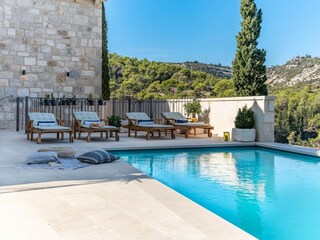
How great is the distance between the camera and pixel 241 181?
588cm

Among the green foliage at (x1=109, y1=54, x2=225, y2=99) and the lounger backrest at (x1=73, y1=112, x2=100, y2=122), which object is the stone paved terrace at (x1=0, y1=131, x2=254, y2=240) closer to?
the lounger backrest at (x1=73, y1=112, x2=100, y2=122)

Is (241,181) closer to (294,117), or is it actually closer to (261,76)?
(261,76)

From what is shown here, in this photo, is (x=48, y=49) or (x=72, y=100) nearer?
(x=72, y=100)

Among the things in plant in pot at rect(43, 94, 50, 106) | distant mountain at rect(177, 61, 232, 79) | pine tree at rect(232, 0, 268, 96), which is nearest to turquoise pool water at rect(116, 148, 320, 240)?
pine tree at rect(232, 0, 268, 96)

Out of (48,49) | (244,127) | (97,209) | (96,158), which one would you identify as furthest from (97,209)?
(48,49)

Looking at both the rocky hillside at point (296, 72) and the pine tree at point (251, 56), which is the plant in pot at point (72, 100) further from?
the rocky hillside at point (296, 72)

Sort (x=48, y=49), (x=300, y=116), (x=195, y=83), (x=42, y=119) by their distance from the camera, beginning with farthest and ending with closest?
1. (x=195, y=83)
2. (x=300, y=116)
3. (x=48, y=49)
4. (x=42, y=119)

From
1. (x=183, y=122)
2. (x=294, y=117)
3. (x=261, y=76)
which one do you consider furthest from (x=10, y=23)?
(x=294, y=117)

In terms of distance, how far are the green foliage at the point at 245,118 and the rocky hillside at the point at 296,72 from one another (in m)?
18.3

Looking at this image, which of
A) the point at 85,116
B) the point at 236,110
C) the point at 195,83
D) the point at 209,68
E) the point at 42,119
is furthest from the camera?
the point at 209,68

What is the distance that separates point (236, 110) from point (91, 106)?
19.5ft

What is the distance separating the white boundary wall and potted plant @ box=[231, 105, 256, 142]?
19 centimetres

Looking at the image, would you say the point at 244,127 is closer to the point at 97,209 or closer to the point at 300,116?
the point at 97,209

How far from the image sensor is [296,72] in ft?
97.9
